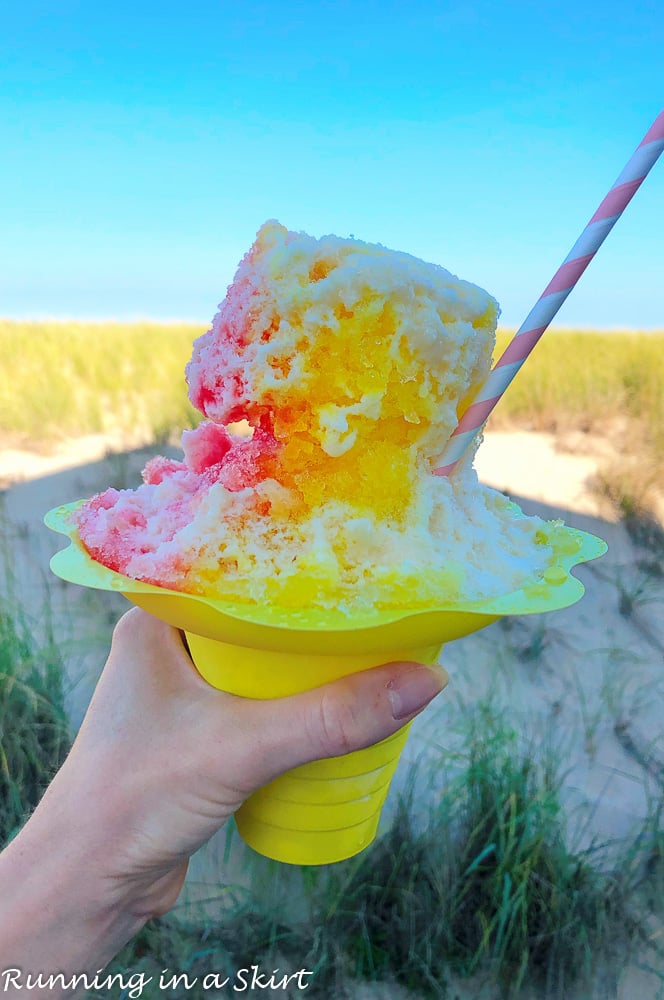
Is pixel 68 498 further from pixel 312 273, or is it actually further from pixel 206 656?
pixel 312 273

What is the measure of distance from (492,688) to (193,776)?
56.6 inches

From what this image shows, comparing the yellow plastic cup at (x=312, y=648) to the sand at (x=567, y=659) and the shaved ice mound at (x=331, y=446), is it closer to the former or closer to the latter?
the shaved ice mound at (x=331, y=446)

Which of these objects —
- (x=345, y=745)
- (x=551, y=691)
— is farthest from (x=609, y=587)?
(x=345, y=745)

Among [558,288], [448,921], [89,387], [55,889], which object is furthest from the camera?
[89,387]

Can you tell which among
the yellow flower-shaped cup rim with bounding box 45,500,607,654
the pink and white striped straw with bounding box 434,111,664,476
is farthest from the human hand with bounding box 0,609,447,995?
the pink and white striped straw with bounding box 434,111,664,476

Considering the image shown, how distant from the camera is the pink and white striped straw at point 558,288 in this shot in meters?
0.81

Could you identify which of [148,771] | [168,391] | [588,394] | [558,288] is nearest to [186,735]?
[148,771]

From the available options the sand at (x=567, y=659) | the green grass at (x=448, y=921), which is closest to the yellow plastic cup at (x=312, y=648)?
the green grass at (x=448, y=921)

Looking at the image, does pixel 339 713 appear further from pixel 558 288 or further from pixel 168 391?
pixel 168 391

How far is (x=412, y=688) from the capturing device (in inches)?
34.7

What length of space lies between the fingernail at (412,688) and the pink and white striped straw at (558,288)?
266mm

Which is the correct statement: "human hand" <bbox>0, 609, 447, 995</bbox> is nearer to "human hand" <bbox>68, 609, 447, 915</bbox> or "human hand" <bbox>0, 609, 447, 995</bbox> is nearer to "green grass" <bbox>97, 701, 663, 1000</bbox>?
"human hand" <bbox>68, 609, 447, 915</bbox>

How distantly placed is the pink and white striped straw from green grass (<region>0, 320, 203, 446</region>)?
3.00 metres

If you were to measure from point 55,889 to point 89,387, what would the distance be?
3.86 meters
